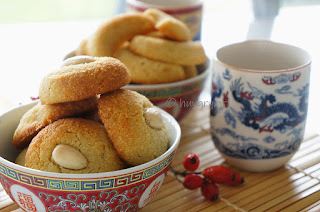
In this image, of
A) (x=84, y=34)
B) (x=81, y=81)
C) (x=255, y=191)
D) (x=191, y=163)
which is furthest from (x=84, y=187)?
(x=84, y=34)

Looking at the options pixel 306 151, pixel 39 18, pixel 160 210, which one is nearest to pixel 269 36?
pixel 306 151

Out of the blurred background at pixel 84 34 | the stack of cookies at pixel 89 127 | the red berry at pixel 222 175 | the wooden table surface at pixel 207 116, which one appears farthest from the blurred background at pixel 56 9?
the stack of cookies at pixel 89 127

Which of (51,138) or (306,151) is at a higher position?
(51,138)

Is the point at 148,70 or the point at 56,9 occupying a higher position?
the point at 148,70

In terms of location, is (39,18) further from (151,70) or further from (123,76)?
(123,76)

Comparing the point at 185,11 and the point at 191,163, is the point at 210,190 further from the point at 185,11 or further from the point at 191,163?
the point at 185,11

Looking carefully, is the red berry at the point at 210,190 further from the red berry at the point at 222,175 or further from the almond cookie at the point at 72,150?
the almond cookie at the point at 72,150
